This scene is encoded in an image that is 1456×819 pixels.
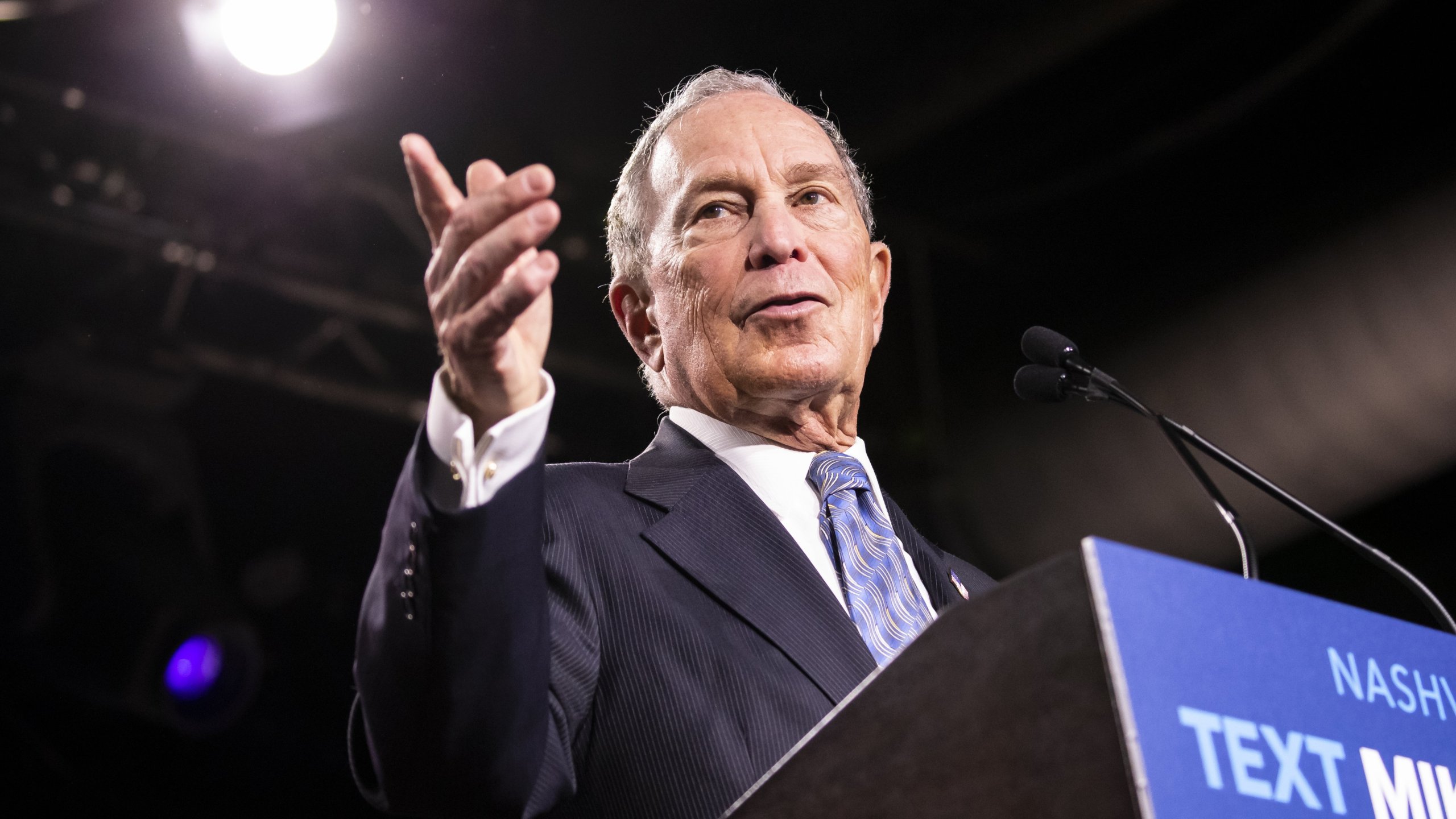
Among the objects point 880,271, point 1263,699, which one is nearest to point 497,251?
point 1263,699

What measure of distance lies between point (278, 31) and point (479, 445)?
255 cm

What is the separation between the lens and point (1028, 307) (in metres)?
4.57

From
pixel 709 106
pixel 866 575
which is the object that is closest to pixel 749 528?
pixel 866 575

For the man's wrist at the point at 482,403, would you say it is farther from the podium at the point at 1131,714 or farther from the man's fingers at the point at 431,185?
the podium at the point at 1131,714

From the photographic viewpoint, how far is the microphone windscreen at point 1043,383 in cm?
153

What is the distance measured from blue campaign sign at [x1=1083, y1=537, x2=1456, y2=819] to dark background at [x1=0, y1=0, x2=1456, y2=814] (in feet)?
9.82

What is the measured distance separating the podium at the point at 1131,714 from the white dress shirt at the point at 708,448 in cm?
37

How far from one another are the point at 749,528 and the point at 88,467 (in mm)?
3342

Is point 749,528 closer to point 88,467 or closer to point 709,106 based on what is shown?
point 709,106

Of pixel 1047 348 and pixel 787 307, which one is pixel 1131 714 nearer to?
pixel 1047 348

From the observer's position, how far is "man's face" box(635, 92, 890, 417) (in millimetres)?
1676

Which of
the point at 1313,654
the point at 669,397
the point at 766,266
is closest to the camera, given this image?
the point at 1313,654

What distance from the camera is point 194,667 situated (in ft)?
13.3

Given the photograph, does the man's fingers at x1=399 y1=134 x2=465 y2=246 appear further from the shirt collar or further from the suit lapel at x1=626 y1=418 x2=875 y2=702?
the shirt collar
